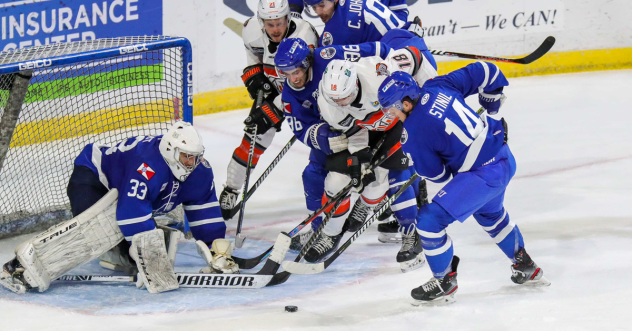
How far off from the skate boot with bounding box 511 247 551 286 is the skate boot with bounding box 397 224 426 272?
20.3 inches

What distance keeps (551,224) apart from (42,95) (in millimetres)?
2851

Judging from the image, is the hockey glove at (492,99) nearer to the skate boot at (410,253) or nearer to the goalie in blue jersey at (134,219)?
the skate boot at (410,253)

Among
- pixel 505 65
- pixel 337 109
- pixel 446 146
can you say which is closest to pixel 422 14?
pixel 505 65

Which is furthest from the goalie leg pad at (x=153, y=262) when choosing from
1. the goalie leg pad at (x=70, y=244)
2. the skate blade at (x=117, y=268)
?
the skate blade at (x=117, y=268)

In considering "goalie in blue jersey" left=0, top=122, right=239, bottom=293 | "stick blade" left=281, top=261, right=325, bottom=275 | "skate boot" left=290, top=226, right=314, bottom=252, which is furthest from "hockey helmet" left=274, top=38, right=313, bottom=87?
"skate boot" left=290, top=226, right=314, bottom=252

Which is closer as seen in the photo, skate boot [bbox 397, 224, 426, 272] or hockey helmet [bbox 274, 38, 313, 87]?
hockey helmet [bbox 274, 38, 313, 87]

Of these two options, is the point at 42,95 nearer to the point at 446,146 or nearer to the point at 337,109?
the point at 337,109

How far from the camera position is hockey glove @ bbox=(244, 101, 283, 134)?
4398 millimetres

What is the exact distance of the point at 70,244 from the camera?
3.54m

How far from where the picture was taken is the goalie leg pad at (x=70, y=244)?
348 cm

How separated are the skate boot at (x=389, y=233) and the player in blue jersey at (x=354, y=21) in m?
0.98

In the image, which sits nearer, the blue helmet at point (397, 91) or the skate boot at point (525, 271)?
the blue helmet at point (397, 91)

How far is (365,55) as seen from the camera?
389 centimetres

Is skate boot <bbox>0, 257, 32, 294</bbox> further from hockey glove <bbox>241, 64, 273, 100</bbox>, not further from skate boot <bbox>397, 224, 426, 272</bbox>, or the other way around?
skate boot <bbox>397, 224, 426, 272</bbox>
